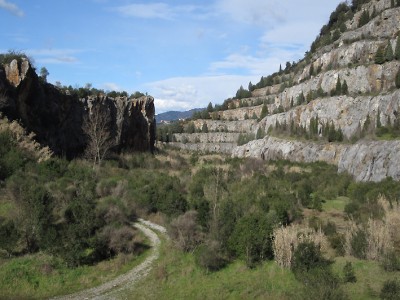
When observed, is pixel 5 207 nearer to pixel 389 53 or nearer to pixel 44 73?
pixel 44 73

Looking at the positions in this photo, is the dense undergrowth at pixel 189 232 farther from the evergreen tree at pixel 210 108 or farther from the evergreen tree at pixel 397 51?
the evergreen tree at pixel 210 108

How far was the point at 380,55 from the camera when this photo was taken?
210 feet

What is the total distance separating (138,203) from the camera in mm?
28688

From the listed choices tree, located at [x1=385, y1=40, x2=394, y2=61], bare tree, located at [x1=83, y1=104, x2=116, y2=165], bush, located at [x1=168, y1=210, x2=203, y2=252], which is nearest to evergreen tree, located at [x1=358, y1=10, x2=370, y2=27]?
tree, located at [x1=385, y1=40, x2=394, y2=61]

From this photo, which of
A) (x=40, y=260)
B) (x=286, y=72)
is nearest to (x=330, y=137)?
(x=40, y=260)

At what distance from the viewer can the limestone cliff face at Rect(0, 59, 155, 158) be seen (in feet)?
121

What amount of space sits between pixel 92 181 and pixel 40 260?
13.9 meters

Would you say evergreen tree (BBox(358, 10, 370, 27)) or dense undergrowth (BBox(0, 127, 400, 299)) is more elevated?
evergreen tree (BBox(358, 10, 370, 27))

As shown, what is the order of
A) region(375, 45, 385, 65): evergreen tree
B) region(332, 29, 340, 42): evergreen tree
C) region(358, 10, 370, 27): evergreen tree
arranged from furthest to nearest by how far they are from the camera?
region(332, 29, 340, 42): evergreen tree, region(358, 10, 370, 27): evergreen tree, region(375, 45, 385, 65): evergreen tree

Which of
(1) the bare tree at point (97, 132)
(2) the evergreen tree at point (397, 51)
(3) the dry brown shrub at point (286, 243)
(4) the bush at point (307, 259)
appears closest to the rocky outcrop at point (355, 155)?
(2) the evergreen tree at point (397, 51)

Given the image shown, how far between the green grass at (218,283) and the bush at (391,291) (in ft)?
9.17

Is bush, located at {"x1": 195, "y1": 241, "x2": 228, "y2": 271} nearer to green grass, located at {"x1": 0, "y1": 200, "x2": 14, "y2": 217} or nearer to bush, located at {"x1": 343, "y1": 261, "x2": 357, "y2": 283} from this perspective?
bush, located at {"x1": 343, "y1": 261, "x2": 357, "y2": 283}

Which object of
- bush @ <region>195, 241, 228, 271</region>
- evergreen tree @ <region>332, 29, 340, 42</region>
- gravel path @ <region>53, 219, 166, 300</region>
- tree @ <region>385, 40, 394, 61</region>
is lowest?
gravel path @ <region>53, 219, 166, 300</region>

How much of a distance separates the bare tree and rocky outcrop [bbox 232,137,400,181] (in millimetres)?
26051
